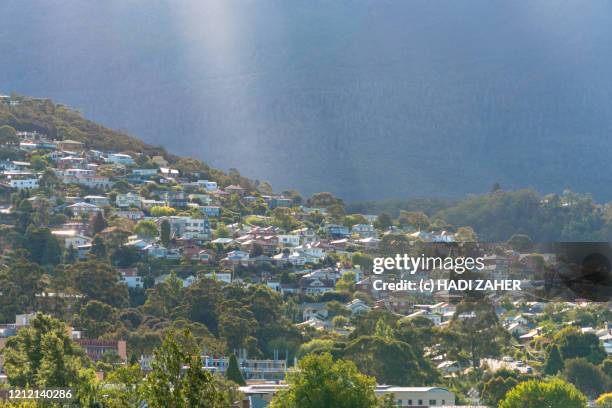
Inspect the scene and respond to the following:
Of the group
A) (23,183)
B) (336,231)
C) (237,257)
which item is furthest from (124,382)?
(336,231)

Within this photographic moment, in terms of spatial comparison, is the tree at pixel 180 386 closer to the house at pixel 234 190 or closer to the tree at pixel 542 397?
the tree at pixel 542 397

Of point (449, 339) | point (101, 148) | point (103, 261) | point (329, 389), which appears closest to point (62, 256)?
point (103, 261)

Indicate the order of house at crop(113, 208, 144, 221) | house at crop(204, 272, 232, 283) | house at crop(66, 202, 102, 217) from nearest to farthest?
house at crop(204, 272, 232, 283), house at crop(66, 202, 102, 217), house at crop(113, 208, 144, 221)

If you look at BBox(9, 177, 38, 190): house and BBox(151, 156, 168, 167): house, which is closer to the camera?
BBox(9, 177, 38, 190): house

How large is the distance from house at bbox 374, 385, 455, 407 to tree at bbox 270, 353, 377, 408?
907 cm

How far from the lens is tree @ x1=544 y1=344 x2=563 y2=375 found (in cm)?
7106

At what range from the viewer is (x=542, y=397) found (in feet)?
180

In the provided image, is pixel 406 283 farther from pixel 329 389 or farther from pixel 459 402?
pixel 329 389

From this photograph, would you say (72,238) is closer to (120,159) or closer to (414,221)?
(120,159)

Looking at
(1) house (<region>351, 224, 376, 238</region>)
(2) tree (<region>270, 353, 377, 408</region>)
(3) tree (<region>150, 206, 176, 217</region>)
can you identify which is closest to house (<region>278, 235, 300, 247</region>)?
(1) house (<region>351, 224, 376, 238</region>)

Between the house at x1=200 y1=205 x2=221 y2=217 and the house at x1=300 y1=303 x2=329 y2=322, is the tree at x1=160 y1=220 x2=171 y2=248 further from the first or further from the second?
the house at x1=200 y1=205 x2=221 y2=217

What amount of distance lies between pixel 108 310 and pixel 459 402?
22.3 m

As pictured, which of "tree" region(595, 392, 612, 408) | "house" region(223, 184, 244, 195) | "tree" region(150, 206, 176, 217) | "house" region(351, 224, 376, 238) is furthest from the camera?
"house" region(223, 184, 244, 195)

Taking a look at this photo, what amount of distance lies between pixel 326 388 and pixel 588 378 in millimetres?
23563
